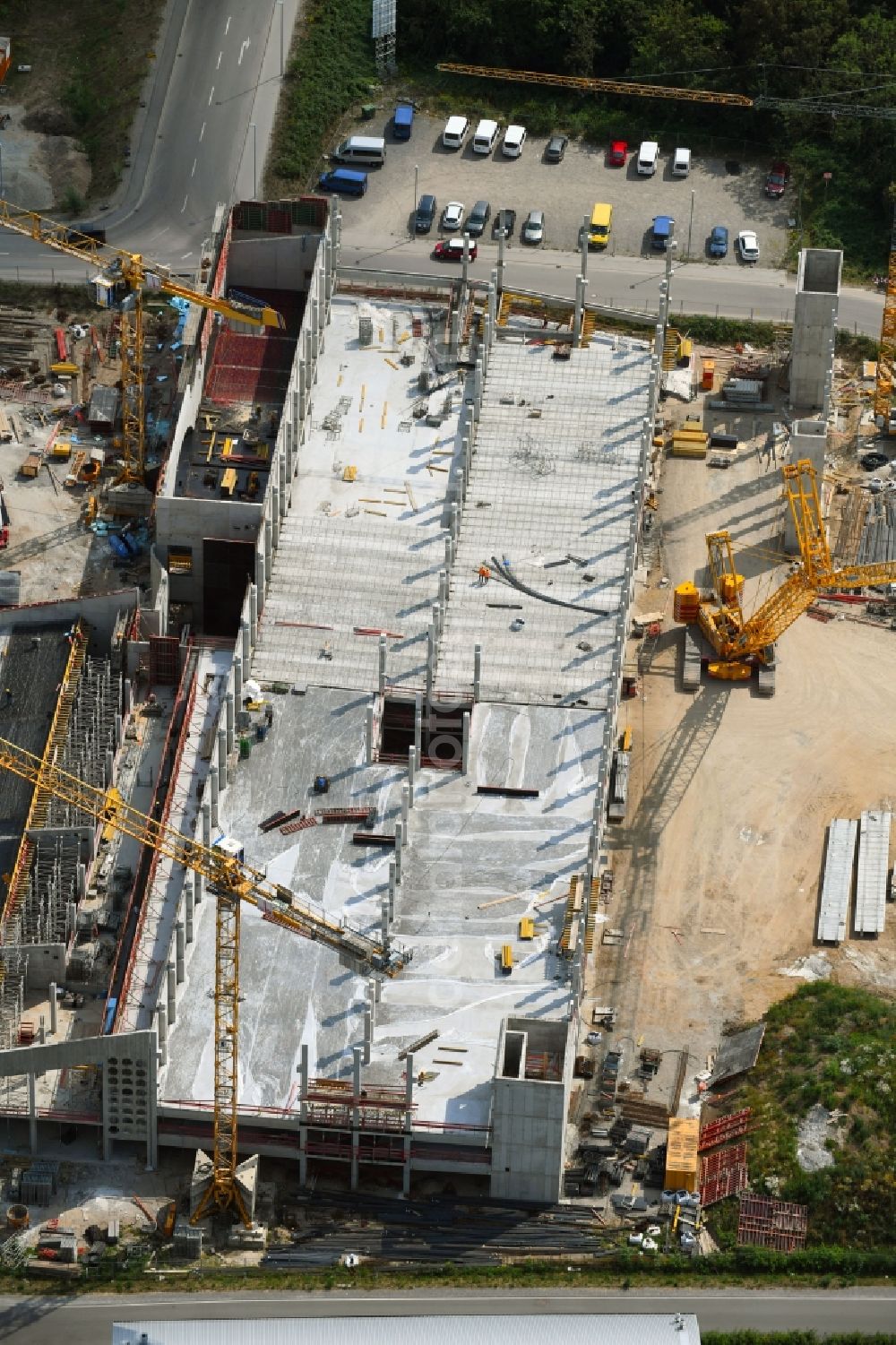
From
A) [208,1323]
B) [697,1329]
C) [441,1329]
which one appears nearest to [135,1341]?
[208,1323]

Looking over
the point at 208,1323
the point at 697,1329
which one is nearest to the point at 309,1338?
the point at 208,1323

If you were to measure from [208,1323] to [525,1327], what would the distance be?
1814cm

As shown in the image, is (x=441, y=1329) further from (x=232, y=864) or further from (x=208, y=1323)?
(x=232, y=864)

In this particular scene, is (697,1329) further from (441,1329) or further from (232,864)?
(232,864)

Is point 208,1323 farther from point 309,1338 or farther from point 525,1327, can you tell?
point 525,1327

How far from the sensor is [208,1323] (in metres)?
199

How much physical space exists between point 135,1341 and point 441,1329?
1747 cm

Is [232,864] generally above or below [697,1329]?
above

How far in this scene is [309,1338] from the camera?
197875 millimetres

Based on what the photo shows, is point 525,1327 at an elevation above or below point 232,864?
below

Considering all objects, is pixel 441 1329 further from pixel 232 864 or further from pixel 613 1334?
pixel 232 864

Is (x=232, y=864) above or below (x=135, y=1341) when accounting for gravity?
above

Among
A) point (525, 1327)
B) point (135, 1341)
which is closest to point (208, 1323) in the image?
point (135, 1341)

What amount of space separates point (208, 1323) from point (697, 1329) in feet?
91.7
